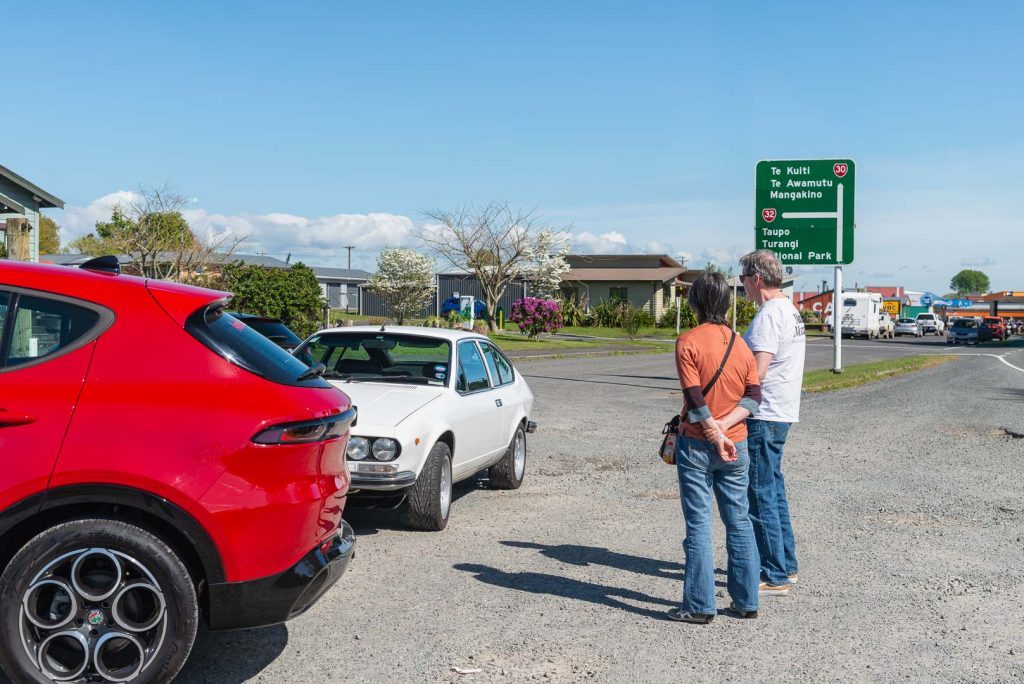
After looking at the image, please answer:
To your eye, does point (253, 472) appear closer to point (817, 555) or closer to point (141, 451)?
point (141, 451)

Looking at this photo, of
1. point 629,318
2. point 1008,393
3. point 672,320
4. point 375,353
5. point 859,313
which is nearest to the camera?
point 375,353

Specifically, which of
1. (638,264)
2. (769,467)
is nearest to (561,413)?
(769,467)

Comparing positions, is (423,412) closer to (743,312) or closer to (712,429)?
(712,429)

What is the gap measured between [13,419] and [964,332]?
6481 cm

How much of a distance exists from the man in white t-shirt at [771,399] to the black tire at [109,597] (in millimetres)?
3296

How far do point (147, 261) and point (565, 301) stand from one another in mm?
29100

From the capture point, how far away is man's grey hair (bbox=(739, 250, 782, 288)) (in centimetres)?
584

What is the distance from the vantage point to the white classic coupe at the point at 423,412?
6809mm

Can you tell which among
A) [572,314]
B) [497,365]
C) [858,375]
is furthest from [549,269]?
[497,365]

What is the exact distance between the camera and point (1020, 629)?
531cm

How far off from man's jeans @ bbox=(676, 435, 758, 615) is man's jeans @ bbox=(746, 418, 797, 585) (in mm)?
394

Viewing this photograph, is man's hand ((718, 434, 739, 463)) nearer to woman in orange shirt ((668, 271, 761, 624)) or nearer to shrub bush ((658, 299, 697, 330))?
woman in orange shirt ((668, 271, 761, 624))

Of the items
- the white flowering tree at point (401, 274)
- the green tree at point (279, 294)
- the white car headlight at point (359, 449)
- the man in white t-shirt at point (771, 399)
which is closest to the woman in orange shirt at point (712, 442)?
the man in white t-shirt at point (771, 399)

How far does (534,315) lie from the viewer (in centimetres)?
4266
